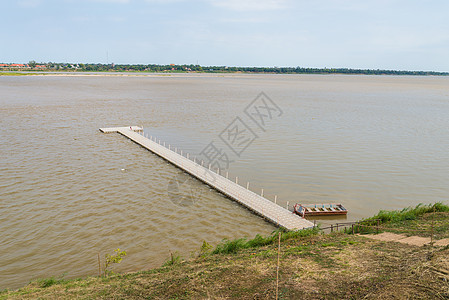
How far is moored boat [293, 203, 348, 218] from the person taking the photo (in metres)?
17.6

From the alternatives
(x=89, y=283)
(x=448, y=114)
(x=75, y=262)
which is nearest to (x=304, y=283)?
(x=89, y=283)

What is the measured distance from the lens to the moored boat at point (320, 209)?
17.6 metres

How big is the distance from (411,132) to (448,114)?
2394cm

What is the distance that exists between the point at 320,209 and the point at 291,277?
8741 mm

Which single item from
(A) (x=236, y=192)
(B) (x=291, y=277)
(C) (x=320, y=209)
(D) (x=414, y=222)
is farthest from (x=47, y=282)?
(D) (x=414, y=222)

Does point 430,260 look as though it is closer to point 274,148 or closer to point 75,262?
point 75,262

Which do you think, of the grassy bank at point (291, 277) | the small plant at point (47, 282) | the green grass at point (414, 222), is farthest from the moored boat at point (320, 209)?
the small plant at point (47, 282)

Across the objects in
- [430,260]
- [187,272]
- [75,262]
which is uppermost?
[430,260]

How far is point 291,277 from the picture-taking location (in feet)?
33.2

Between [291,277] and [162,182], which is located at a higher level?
[291,277]

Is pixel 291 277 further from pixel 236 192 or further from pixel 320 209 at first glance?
pixel 236 192

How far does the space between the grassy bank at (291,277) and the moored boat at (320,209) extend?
15.1 ft

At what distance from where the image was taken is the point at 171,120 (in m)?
47.2

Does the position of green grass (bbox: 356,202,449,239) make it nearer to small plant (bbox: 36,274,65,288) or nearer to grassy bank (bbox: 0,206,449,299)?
grassy bank (bbox: 0,206,449,299)
